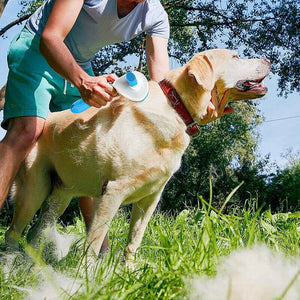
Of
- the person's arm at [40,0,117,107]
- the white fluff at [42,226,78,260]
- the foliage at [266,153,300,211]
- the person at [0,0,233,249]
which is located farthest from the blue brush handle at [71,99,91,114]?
the foliage at [266,153,300,211]

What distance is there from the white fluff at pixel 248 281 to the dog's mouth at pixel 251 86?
1.72 m

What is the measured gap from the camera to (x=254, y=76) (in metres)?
3.05

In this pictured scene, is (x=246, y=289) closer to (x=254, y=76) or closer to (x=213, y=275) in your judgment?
(x=213, y=275)

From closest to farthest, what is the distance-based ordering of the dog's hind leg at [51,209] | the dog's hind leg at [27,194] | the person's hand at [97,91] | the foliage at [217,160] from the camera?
the person's hand at [97,91]
the dog's hind leg at [27,194]
the dog's hind leg at [51,209]
the foliage at [217,160]

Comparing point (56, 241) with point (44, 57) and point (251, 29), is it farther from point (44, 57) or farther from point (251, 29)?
point (251, 29)

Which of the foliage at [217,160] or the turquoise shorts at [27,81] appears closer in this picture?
the turquoise shorts at [27,81]

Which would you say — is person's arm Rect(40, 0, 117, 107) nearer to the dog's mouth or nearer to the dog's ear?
the dog's ear

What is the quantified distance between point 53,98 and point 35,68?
0.42 m

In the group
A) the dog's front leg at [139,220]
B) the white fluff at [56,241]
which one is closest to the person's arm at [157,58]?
the dog's front leg at [139,220]

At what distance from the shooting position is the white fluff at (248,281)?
121 centimetres

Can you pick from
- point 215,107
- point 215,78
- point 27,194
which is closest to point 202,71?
point 215,78

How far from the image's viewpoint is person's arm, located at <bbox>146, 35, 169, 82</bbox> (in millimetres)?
3116

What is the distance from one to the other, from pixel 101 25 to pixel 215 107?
3.19 ft

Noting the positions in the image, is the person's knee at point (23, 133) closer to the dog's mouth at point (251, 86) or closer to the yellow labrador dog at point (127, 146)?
the yellow labrador dog at point (127, 146)
